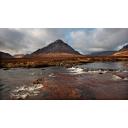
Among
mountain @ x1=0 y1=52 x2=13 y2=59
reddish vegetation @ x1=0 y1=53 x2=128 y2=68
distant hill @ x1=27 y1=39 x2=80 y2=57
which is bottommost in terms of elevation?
reddish vegetation @ x1=0 y1=53 x2=128 y2=68

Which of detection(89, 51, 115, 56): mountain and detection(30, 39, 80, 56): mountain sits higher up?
detection(30, 39, 80, 56): mountain

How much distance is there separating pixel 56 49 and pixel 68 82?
0.43 meters

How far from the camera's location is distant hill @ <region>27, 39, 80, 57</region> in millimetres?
3752

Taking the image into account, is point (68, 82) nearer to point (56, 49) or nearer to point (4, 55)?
point (56, 49)

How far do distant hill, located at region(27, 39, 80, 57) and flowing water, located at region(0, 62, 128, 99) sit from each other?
20 centimetres

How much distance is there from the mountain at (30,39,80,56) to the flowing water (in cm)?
21

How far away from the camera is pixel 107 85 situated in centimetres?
374

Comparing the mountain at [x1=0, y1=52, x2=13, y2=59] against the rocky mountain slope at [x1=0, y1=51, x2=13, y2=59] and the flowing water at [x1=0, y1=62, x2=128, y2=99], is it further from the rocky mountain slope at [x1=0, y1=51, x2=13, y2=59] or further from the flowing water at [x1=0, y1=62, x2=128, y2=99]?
the flowing water at [x1=0, y1=62, x2=128, y2=99]

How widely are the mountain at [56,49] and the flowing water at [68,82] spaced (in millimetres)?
206

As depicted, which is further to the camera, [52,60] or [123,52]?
[52,60]

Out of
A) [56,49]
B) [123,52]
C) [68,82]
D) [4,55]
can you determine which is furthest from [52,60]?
[123,52]

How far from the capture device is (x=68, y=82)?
3.77 m

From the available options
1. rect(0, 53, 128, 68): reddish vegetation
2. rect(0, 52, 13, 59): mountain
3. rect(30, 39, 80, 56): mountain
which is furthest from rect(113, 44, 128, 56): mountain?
rect(0, 52, 13, 59): mountain
